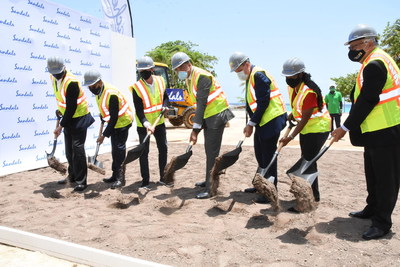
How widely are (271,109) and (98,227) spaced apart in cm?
226

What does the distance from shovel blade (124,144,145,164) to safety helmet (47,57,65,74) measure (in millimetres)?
1446

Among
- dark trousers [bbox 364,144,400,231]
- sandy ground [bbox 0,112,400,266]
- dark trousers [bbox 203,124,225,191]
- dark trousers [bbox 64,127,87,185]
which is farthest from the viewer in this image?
dark trousers [bbox 64,127,87,185]

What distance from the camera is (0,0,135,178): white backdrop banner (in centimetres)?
627

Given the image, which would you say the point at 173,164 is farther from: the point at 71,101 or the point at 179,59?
the point at 71,101

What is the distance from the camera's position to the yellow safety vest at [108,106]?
4875 mm

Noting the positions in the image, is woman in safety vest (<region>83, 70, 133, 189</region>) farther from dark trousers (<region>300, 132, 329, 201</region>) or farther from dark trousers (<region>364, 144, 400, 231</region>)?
dark trousers (<region>364, 144, 400, 231</region>)

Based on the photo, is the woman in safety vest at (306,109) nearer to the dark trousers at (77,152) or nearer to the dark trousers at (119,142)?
the dark trousers at (119,142)

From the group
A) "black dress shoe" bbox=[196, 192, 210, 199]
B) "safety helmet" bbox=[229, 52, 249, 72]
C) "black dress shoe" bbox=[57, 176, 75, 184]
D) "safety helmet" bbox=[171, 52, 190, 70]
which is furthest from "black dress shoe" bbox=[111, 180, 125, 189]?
"safety helmet" bbox=[229, 52, 249, 72]

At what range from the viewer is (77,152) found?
16.3 feet

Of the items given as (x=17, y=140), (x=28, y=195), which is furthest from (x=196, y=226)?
(x=17, y=140)

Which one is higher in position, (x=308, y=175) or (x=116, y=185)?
(x=308, y=175)

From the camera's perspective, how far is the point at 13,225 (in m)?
3.73

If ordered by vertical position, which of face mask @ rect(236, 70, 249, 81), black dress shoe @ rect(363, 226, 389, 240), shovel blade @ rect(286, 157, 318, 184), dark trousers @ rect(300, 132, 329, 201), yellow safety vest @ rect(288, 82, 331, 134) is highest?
face mask @ rect(236, 70, 249, 81)

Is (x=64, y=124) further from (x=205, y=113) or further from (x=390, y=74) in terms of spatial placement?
(x=390, y=74)
